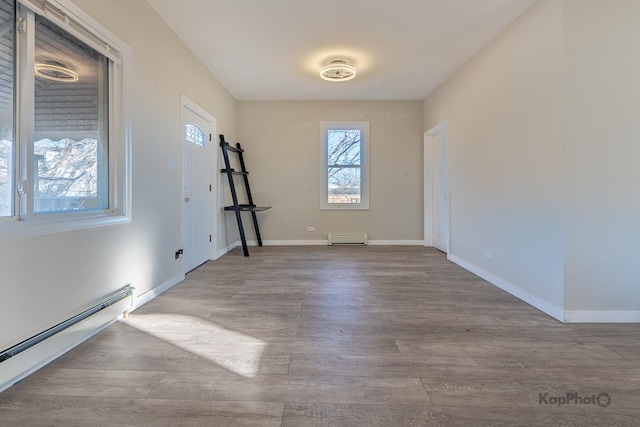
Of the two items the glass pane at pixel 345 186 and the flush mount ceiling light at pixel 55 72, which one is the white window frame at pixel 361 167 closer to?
the glass pane at pixel 345 186

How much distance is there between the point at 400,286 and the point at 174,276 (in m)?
2.43

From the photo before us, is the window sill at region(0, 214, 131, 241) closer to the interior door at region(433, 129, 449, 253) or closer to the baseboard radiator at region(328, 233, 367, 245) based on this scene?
the baseboard radiator at region(328, 233, 367, 245)

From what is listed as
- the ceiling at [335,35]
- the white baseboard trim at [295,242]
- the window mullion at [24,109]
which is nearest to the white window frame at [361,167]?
the white baseboard trim at [295,242]

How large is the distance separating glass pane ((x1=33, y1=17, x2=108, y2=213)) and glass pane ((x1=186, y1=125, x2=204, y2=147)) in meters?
1.30

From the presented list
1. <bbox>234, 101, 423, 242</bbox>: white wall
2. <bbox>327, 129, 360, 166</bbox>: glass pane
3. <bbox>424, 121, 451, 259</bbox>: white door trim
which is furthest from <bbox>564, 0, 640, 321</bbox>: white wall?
<bbox>327, 129, 360, 166</bbox>: glass pane

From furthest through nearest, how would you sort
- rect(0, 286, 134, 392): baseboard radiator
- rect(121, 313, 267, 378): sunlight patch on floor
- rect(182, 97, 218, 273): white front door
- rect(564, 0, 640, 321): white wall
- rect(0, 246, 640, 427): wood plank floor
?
rect(182, 97, 218, 273): white front door → rect(564, 0, 640, 321): white wall → rect(121, 313, 267, 378): sunlight patch on floor → rect(0, 286, 134, 392): baseboard radiator → rect(0, 246, 640, 427): wood plank floor

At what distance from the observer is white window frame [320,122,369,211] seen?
5.47m

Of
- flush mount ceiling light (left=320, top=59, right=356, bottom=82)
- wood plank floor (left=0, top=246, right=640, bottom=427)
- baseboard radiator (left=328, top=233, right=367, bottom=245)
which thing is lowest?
wood plank floor (left=0, top=246, right=640, bottom=427)

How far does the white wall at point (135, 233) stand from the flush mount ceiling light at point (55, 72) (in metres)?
0.43

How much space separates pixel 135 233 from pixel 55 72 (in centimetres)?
124

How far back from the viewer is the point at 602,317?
218cm

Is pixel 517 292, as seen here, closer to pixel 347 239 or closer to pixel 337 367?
pixel 337 367

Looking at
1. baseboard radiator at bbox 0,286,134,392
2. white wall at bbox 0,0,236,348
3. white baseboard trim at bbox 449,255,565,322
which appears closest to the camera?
baseboard radiator at bbox 0,286,134,392

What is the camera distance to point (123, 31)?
228 cm
